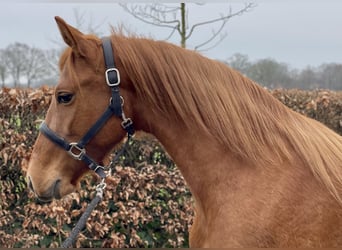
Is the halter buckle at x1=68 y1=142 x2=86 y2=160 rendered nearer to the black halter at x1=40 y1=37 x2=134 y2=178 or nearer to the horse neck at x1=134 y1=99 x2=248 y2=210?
the black halter at x1=40 y1=37 x2=134 y2=178

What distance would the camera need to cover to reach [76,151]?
1.99 meters

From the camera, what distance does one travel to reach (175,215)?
3.93 metres

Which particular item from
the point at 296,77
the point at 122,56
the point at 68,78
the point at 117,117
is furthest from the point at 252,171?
the point at 296,77

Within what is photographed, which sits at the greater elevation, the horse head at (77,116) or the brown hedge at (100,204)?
the horse head at (77,116)

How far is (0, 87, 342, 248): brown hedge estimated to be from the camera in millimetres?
3697

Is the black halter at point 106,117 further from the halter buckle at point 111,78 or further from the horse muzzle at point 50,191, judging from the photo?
the horse muzzle at point 50,191

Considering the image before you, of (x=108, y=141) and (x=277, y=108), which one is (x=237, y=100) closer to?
(x=277, y=108)

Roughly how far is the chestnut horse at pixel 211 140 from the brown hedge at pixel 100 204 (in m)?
1.69

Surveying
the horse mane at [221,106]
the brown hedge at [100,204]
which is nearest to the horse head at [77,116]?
the horse mane at [221,106]

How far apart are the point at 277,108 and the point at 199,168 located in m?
0.50

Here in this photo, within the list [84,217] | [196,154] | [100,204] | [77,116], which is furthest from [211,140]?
[100,204]

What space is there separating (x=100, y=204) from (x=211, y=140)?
2.12 metres

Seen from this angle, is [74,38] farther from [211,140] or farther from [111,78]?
[211,140]

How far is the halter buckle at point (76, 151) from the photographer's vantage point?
197cm
